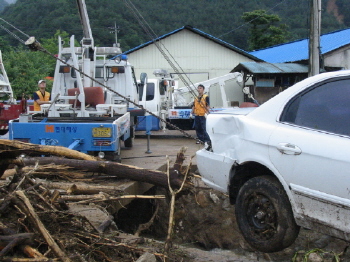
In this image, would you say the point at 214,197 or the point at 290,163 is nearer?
the point at 290,163

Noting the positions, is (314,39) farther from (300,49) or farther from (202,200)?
(300,49)

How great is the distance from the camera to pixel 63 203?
217 inches

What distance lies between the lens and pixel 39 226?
4.21m

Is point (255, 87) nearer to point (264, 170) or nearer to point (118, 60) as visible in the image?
point (118, 60)

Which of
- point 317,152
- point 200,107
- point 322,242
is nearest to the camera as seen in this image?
point 317,152

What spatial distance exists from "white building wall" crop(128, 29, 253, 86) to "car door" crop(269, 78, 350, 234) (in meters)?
25.6

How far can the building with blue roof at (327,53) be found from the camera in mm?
23984

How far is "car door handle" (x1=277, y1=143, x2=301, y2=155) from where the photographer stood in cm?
435

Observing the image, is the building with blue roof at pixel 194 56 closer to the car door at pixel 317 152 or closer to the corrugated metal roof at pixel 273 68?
the corrugated metal roof at pixel 273 68

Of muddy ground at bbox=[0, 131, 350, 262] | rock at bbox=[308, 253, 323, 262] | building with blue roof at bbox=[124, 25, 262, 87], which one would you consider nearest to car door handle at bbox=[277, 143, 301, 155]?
muddy ground at bbox=[0, 131, 350, 262]

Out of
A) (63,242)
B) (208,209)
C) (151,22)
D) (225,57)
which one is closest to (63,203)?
(63,242)

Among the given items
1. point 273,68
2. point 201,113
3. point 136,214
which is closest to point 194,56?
point 273,68

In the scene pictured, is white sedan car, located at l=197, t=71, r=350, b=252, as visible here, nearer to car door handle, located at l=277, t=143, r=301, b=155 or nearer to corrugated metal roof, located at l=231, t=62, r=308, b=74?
car door handle, located at l=277, t=143, r=301, b=155

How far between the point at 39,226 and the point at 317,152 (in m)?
2.40
